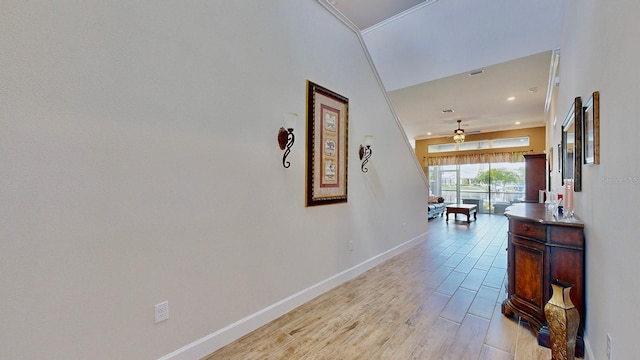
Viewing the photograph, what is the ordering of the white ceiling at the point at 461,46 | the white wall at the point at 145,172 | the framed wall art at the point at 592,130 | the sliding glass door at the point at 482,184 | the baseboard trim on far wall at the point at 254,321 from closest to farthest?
the white wall at the point at 145,172, the framed wall art at the point at 592,130, the baseboard trim on far wall at the point at 254,321, the white ceiling at the point at 461,46, the sliding glass door at the point at 482,184

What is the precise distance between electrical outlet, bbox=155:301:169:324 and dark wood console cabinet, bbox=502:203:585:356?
2.70 m

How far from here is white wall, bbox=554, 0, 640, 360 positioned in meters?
1.07

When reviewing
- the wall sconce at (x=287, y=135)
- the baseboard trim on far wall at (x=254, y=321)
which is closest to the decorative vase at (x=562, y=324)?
the baseboard trim on far wall at (x=254, y=321)

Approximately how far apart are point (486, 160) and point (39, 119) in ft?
39.6

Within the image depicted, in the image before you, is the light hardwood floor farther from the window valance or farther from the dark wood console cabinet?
the window valance

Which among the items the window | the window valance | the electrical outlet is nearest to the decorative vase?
the electrical outlet

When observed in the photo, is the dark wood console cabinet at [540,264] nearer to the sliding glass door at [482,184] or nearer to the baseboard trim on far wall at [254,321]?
the baseboard trim on far wall at [254,321]

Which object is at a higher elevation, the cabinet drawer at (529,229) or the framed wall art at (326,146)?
the framed wall art at (326,146)

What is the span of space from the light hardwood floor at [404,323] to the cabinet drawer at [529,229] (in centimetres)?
79

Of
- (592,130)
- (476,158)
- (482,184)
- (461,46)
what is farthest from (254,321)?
(482,184)

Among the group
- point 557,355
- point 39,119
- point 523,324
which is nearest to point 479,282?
point 523,324

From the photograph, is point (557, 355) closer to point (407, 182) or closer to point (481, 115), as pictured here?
point (407, 182)

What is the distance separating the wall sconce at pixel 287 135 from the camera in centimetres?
242

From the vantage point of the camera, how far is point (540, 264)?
2.09m
